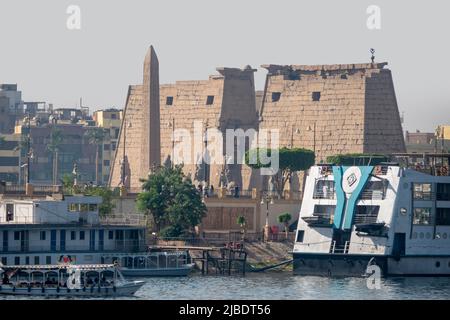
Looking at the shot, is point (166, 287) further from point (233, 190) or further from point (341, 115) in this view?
point (341, 115)

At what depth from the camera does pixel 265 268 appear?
416ft

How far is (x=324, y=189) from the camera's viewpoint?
4887 inches

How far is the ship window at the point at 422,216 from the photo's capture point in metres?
122

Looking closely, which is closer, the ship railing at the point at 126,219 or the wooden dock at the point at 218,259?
the ship railing at the point at 126,219

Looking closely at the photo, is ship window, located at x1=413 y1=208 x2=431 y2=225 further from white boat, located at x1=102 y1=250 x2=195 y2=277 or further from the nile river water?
white boat, located at x1=102 y1=250 x2=195 y2=277

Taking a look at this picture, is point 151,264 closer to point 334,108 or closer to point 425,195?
point 425,195

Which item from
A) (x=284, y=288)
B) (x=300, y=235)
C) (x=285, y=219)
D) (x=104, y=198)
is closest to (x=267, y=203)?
(x=285, y=219)

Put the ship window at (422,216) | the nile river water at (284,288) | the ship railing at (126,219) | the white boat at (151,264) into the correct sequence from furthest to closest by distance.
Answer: the ship railing at (126,219)
the ship window at (422,216)
the white boat at (151,264)
the nile river water at (284,288)

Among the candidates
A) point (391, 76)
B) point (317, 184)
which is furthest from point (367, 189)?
point (391, 76)

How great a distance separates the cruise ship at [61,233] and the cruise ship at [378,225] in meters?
10.8

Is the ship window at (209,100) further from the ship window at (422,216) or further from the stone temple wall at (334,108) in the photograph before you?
the ship window at (422,216)

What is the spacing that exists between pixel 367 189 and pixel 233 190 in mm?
33346

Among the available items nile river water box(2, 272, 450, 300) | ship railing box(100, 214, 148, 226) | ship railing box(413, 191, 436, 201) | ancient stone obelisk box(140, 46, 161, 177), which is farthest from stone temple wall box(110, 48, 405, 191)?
nile river water box(2, 272, 450, 300)

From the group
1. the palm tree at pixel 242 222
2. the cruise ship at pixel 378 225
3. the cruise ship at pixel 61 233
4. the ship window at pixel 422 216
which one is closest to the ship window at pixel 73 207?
the cruise ship at pixel 61 233
